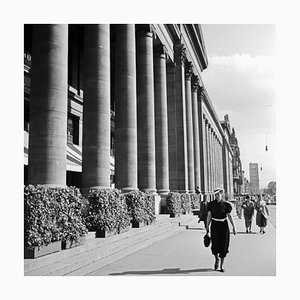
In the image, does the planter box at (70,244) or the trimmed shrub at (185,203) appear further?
the trimmed shrub at (185,203)

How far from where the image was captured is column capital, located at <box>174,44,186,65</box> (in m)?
33.9

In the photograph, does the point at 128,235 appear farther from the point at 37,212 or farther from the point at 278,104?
the point at 278,104

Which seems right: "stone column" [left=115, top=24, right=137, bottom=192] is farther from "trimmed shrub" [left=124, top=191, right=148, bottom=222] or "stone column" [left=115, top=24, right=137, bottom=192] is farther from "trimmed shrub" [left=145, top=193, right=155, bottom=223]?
"trimmed shrub" [left=124, top=191, right=148, bottom=222]

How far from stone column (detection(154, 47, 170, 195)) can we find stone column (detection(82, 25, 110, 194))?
1164 cm

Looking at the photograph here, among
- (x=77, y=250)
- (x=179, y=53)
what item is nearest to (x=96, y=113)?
(x=77, y=250)

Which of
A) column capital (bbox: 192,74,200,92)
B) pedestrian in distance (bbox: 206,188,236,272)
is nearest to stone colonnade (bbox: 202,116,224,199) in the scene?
column capital (bbox: 192,74,200,92)

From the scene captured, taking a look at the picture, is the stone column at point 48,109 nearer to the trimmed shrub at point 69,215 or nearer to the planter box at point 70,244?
the trimmed shrub at point 69,215

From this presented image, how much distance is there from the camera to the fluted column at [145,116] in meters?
23.6

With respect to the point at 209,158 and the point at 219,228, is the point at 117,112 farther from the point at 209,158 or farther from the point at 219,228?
the point at 209,158

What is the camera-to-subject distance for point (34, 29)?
1221cm

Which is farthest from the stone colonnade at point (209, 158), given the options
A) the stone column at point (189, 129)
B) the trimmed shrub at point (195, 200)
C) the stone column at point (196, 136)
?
the trimmed shrub at point (195, 200)

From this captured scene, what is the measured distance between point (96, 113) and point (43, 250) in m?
7.94
